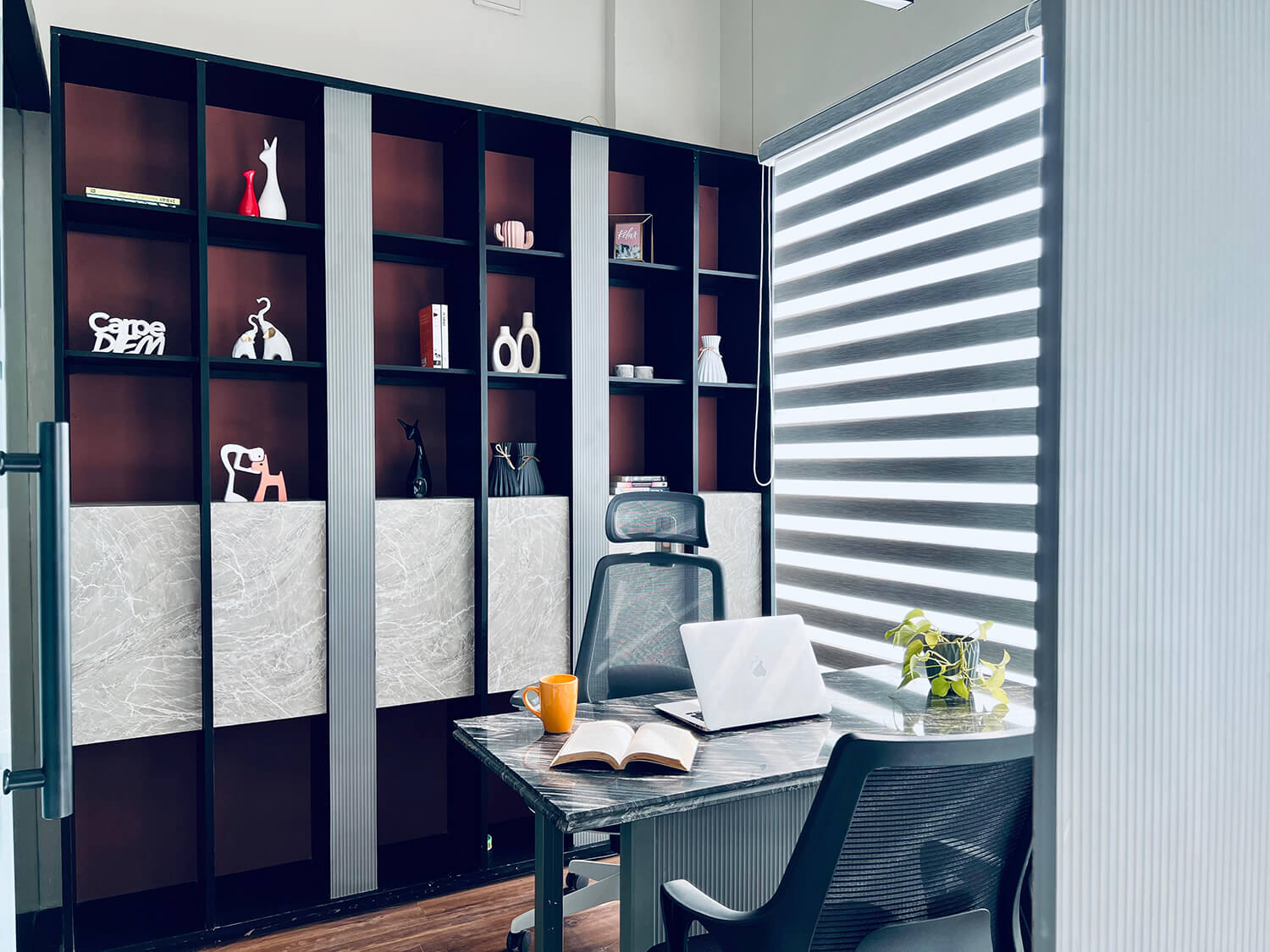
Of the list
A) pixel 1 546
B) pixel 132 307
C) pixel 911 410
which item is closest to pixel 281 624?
pixel 132 307

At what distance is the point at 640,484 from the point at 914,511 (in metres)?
1.05

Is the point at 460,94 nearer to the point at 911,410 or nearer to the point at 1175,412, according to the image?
the point at 911,410

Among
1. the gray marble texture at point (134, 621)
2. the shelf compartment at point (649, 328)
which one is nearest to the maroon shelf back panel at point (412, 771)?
the gray marble texture at point (134, 621)

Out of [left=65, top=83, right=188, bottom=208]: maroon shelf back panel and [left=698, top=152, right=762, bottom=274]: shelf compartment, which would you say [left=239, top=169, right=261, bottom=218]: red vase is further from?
[left=698, top=152, right=762, bottom=274]: shelf compartment

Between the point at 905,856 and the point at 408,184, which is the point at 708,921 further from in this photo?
the point at 408,184

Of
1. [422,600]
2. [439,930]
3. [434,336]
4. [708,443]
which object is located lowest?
[439,930]

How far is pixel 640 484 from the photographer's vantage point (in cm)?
343

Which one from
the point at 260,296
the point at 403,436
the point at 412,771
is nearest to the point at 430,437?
the point at 403,436

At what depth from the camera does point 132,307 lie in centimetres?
283

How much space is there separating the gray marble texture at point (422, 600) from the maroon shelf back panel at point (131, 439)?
2.22ft

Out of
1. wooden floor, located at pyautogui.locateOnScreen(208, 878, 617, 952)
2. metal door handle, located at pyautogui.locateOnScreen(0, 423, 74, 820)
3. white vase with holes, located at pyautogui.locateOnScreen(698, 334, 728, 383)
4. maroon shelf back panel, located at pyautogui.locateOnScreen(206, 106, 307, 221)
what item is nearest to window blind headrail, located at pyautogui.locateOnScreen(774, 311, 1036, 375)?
white vase with holes, located at pyautogui.locateOnScreen(698, 334, 728, 383)

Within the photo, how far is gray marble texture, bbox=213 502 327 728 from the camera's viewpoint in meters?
2.63

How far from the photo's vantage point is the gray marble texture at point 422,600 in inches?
113

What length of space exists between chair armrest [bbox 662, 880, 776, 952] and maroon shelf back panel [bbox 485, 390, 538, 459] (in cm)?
220
